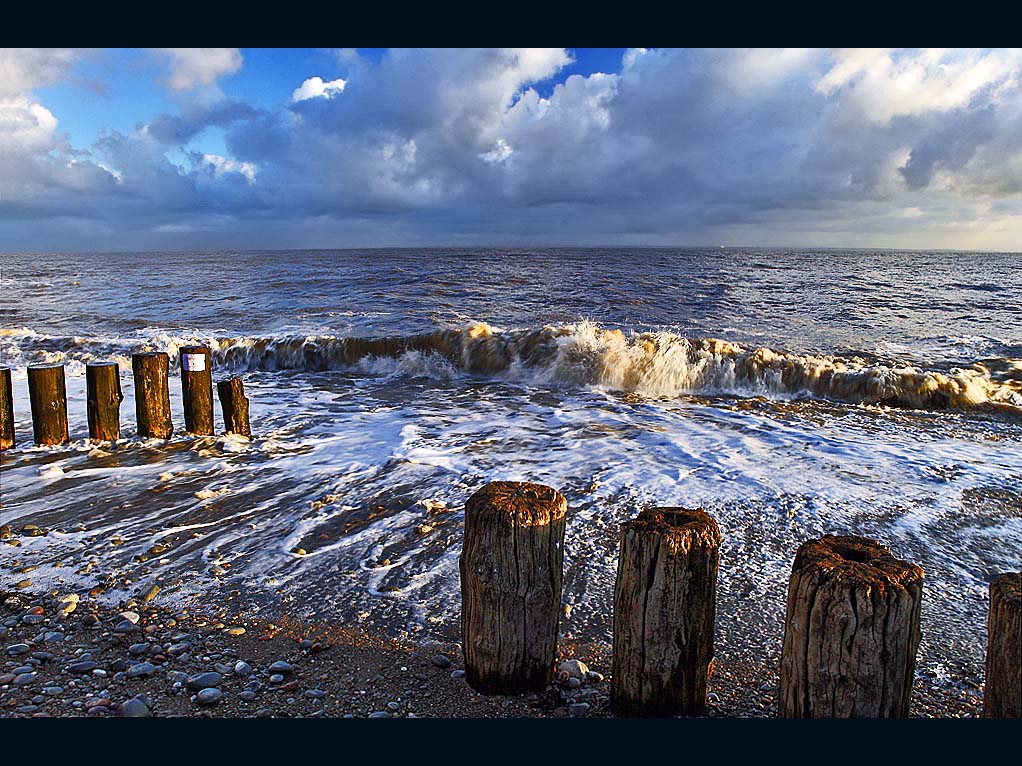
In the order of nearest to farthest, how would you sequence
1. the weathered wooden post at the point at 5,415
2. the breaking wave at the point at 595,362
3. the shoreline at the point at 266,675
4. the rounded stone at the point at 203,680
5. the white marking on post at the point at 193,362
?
1. the shoreline at the point at 266,675
2. the rounded stone at the point at 203,680
3. the weathered wooden post at the point at 5,415
4. the white marking on post at the point at 193,362
5. the breaking wave at the point at 595,362

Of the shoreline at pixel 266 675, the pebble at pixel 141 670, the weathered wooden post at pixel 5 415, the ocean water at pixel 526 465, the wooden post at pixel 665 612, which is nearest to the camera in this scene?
the wooden post at pixel 665 612

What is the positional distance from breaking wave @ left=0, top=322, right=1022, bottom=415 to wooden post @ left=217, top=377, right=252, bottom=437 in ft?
19.0

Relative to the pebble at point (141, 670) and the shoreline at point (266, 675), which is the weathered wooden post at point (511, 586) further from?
the pebble at point (141, 670)

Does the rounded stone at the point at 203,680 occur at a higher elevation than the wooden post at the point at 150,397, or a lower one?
lower

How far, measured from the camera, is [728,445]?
7.38 meters

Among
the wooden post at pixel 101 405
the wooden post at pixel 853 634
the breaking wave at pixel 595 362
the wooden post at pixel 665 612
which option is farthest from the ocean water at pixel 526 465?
the wooden post at pixel 853 634

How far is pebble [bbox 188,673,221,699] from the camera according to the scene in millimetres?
2881

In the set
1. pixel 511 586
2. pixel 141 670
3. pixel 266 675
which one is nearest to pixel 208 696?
pixel 266 675

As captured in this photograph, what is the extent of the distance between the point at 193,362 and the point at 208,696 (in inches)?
207

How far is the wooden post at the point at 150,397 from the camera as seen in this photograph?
7078mm

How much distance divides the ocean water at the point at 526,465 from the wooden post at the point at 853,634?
103cm

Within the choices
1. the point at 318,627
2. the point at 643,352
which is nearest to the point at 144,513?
the point at 318,627

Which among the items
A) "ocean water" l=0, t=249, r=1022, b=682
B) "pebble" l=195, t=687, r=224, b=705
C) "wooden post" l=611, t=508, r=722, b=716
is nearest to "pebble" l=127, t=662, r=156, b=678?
"pebble" l=195, t=687, r=224, b=705

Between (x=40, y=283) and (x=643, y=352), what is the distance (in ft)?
127
